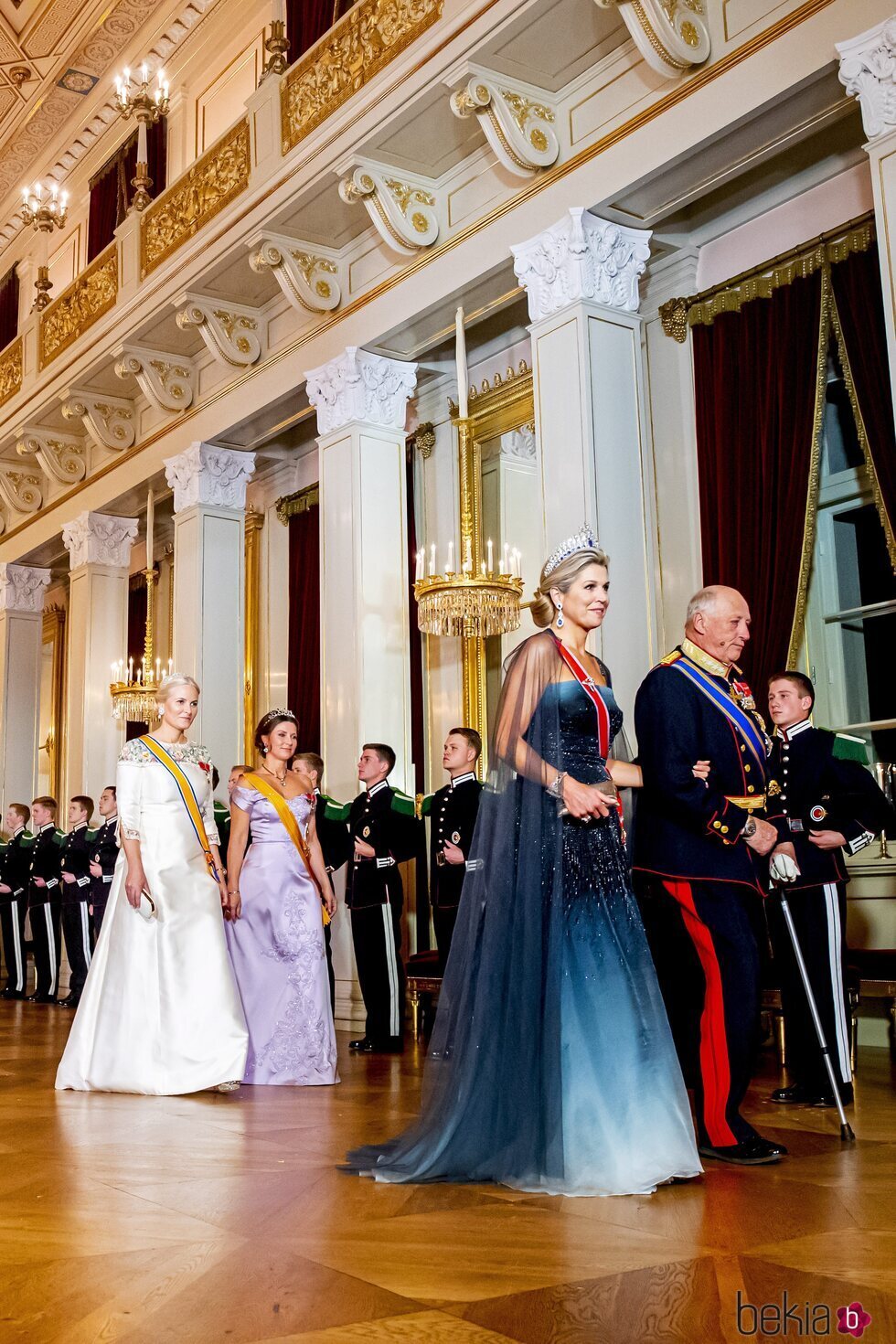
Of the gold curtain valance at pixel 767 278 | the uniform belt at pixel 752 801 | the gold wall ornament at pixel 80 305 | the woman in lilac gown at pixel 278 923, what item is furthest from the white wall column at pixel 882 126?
the gold wall ornament at pixel 80 305

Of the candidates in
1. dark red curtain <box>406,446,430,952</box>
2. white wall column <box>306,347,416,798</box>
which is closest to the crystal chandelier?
dark red curtain <box>406,446,430,952</box>

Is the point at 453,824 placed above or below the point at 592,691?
below

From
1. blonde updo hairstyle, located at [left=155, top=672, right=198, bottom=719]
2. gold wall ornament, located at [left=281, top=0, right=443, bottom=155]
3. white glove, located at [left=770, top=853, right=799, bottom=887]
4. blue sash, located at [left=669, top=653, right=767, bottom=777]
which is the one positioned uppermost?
gold wall ornament, located at [left=281, top=0, right=443, bottom=155]

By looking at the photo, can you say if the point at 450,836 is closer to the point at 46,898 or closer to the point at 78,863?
the point at 78,863

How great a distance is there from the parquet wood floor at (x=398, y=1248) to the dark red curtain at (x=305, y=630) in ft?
19.4

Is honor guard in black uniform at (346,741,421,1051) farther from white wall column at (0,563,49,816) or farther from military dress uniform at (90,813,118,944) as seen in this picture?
white wall column at (0,563,49,816)

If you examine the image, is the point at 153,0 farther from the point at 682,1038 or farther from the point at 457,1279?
the point at 457,1279

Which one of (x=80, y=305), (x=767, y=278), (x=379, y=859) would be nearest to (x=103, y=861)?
(x=379, y=859)

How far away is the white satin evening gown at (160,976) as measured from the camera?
5.08m

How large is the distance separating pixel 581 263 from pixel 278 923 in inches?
134

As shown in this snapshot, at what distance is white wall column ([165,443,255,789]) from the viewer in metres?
9.55

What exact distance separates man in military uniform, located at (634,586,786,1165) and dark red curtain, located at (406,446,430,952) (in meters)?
4.54

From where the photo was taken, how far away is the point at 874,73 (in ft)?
15.7

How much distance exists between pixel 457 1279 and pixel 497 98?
567 centimetres
